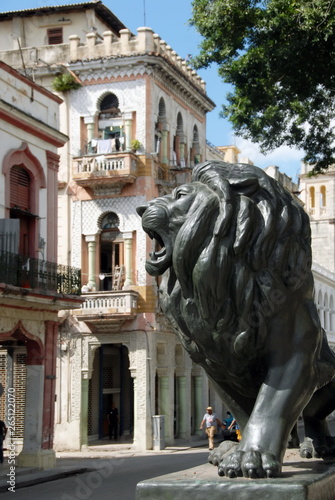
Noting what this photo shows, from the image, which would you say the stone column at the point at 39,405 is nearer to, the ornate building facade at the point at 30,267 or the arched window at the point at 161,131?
the ornate building facade at the point at 30,267

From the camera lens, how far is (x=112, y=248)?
27.1m

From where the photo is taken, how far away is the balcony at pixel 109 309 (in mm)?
25344

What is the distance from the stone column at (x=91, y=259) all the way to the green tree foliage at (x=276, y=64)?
44.6ft

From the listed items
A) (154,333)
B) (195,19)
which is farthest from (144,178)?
(195,19)

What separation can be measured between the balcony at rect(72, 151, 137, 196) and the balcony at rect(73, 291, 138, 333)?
3305 millimetres

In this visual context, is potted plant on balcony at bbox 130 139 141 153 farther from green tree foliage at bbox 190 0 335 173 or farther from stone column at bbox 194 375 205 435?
green tree foliage at bbox 190 0 335 173

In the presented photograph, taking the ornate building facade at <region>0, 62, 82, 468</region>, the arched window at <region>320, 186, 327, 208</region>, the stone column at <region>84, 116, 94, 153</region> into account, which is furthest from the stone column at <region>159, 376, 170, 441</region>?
the arched window at <region>320, 186, 327, 208</region>

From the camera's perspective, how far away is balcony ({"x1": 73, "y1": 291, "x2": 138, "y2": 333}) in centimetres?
2534

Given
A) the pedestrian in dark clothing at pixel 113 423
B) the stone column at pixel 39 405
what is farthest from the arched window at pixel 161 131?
the stone column at pixel 39 405

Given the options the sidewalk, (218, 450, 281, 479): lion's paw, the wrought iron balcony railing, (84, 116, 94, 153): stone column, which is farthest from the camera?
(84, 116, 94, 153): stone column

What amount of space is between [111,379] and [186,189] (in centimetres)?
2449

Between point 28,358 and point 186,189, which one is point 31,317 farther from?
point 186,189

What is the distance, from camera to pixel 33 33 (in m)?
29.3

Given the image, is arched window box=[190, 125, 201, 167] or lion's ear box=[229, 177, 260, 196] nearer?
lion's ear box=[229, 177, 260, 196]
